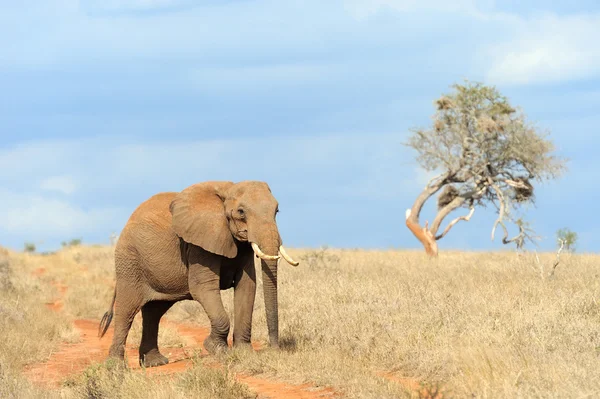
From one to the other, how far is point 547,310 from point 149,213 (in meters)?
6.04

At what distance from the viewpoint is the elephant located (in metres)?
10.7

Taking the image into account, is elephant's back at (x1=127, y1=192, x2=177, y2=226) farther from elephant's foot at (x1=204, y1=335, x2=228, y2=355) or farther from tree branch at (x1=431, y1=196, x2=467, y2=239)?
tree branch at (x1=431, y1=196, x2=467, y2=239)

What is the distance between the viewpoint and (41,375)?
12312 mm

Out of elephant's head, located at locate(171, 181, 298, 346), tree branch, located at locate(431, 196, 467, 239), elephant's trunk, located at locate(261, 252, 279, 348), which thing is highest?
tree branch, located at locate(431, 196, 467, 239)

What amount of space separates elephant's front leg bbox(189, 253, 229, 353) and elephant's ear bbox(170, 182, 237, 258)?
1.13 feet

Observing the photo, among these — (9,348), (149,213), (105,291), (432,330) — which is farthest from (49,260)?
(432,330)

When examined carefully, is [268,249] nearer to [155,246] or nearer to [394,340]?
[394,340]

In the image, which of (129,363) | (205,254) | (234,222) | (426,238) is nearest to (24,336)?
(129,363)

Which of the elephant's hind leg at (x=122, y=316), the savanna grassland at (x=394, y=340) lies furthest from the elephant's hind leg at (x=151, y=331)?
the savanna grassland at (x=394, y=340)

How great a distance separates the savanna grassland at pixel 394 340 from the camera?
846cm

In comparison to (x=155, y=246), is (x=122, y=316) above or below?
below

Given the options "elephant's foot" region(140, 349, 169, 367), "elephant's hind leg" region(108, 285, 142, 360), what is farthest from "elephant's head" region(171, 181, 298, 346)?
"elephant's foot" region(140, 349, 169, 367)

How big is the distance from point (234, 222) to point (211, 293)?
3.50 feet

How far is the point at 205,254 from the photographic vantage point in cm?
1129
